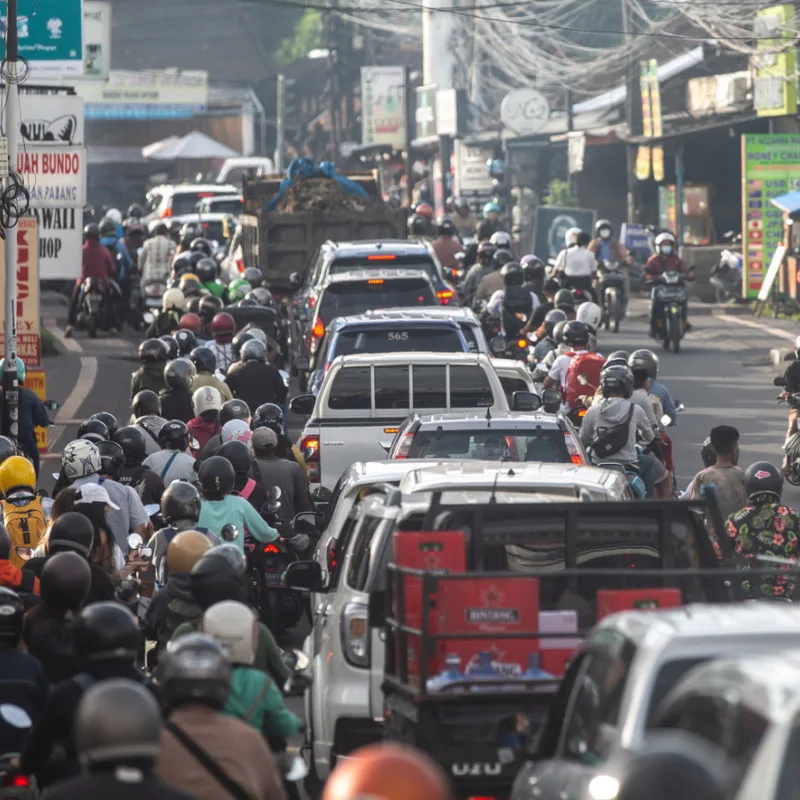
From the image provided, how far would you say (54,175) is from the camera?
1836cm

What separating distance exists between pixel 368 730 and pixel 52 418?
46.5 feet

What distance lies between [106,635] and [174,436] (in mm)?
6254

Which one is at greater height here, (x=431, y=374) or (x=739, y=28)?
(x=739, y=28)

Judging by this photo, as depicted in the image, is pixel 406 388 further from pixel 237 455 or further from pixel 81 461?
pixel 81 461

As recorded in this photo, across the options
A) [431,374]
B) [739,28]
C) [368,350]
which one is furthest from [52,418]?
[739,28]

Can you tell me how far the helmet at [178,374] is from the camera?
584 inches

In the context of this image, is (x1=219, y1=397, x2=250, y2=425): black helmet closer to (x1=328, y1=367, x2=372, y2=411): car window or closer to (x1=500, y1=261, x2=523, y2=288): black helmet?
(x1=328, y1=367, x2=372, y2=411): car window

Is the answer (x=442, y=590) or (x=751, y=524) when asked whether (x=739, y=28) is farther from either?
(x=442, y=590)

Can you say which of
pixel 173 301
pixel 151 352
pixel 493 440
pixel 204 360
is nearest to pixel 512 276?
pixel 173 301

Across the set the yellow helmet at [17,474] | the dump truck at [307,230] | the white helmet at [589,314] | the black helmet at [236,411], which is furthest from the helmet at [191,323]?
the dump truck at [307,230]

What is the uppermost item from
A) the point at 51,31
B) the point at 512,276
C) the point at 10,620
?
the point at 51,31

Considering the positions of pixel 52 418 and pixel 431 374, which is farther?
pixel 52 418

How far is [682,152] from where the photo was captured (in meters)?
40.2

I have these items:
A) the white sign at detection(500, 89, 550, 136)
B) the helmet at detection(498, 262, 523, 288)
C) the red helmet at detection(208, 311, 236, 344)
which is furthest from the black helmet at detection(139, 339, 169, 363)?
the white sign at detection(500, 89, 550, 136)
